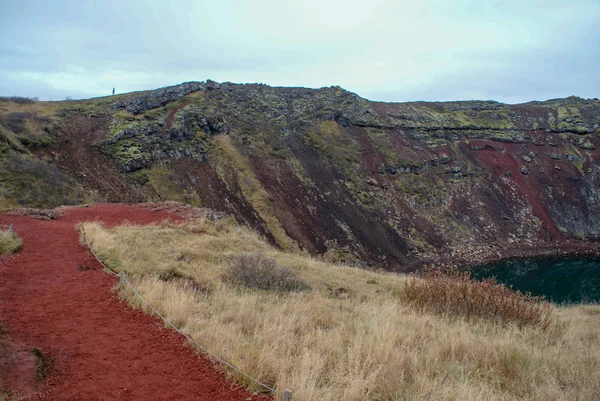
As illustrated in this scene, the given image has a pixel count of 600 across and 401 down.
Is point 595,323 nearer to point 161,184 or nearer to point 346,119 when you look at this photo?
point 161,184

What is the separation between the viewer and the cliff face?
1124 inches

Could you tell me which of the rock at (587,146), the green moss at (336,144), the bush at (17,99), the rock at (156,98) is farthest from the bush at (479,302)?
the rock at (587,146)

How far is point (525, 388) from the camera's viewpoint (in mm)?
4488

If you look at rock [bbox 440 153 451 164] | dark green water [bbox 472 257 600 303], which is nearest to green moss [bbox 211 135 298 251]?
dark green water [bbox 472 257 600 303]

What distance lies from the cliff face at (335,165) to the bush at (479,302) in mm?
19770

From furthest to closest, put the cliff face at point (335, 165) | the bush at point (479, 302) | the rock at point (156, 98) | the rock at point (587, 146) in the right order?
the rock at point (587, 146), the rock at point (156, 98), the cliff face at point (335, 165), the bush at point (479, 302)

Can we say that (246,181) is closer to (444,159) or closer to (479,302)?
(444,159)

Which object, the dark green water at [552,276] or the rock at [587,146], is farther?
the rock at [587,146]

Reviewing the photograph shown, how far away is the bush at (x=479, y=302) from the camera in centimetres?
786

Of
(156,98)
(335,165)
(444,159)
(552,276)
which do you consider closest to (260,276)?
(335,165)

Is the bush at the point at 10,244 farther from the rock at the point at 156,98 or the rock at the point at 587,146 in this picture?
the rock at the point at 587,146

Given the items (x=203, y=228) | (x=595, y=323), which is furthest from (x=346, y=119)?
(x=595, y=323)

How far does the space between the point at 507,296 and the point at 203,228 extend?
11.9 m

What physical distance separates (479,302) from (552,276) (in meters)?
32.1
